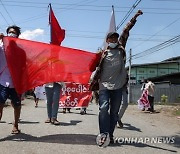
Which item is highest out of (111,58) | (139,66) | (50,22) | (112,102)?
(139,66)

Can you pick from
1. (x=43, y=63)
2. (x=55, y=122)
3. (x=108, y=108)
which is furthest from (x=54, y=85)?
(x=108, y=108)

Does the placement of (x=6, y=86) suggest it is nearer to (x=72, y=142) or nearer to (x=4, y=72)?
(x=4, y=72)

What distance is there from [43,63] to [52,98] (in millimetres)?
2466

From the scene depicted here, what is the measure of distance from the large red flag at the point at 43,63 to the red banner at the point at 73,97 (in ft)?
21.8

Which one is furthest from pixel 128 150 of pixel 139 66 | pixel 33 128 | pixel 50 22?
pixel 139 66

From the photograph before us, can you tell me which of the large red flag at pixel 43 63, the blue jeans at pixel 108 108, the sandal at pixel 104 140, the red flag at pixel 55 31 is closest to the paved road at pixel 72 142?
the sandal at pixel 104 140

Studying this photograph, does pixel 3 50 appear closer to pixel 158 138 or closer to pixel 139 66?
pixel 158 138

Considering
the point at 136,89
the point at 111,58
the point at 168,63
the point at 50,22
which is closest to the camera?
the point at 111,58

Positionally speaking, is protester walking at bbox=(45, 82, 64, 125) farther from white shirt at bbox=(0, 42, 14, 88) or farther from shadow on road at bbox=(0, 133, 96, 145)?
white shirt at bbox=(0, 42, 14, 88)

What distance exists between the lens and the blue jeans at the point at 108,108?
20.1 ft

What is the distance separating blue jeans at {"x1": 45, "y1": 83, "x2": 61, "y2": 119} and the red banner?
14.1 ft

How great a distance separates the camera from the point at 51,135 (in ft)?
22.7

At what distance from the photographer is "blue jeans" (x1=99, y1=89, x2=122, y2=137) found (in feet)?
20.1

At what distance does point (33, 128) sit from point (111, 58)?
8.92ft
